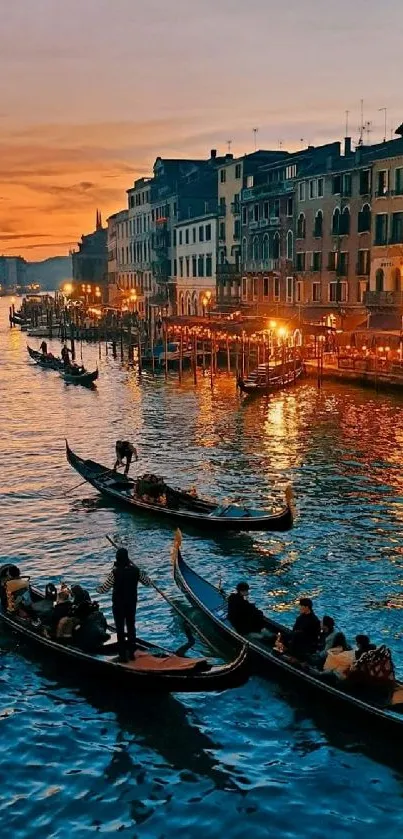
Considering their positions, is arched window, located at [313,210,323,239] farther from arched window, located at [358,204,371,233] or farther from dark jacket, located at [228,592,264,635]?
dark jacket, located at [228,592,264,635]

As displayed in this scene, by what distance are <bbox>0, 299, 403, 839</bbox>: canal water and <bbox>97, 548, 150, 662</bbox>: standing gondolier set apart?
90 centimetres

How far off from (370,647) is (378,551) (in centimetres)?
796

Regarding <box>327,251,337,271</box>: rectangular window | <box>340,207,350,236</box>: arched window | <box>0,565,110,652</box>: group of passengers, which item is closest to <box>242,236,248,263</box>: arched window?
<box>327,251,337,271</box>: rectangular window

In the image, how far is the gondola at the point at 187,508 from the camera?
20125mm

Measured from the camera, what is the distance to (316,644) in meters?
13.1

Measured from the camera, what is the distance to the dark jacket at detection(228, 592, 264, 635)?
14.0 meters

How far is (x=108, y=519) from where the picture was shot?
75.6 feet

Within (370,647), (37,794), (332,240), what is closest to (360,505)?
(370,647)

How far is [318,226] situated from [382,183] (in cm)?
814

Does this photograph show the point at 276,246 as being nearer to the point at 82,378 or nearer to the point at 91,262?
the point at 82,378

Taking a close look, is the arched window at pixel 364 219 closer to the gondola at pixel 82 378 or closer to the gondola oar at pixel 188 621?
the gondola at pixel 82 378

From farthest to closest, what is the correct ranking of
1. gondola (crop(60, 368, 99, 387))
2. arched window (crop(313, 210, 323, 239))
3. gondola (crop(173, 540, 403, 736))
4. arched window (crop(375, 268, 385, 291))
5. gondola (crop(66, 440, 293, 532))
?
arched window (crop(313, 210, 323, 239)), gondola (crop(60, 368, 99, 387)), arched window (crop(375, 268, 385, 291)), gondola (crop(66, 440, 293, 532)), gondola (crop(173, 540, 403, 736))

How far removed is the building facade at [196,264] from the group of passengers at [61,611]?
6124cm

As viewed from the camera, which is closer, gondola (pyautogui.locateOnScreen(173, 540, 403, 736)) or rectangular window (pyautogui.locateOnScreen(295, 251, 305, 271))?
gondola (pyautogui.locateOnScreen(173, 540, 403, 736))
